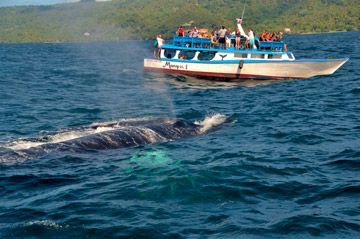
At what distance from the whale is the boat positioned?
65.4ft

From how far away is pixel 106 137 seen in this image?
18516mm

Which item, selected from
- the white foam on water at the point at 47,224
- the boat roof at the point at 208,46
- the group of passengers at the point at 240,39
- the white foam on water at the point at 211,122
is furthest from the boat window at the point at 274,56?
the white foam on water at the point at 47,224

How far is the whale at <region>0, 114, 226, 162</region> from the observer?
17250mm

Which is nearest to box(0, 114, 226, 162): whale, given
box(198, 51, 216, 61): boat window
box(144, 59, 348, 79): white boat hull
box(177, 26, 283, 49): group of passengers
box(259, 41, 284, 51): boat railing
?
box(144, 59, 348, 79): white boat hull

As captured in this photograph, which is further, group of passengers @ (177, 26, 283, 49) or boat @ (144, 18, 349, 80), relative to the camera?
group of passengers @ (177, 26, 283, 49)

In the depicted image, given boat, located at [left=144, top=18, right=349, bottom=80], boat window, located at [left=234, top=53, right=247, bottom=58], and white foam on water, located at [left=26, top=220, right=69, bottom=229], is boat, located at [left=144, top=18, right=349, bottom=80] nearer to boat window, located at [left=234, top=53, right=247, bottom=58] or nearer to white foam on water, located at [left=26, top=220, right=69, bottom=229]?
boat window, located at [left=234, top=53, right=247, bottom=58]

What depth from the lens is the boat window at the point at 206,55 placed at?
44156 millimetres

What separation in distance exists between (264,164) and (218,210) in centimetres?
440

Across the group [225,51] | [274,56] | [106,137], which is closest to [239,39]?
[225,51]

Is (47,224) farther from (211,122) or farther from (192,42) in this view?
(192,42)

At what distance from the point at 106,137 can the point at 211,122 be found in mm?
6104

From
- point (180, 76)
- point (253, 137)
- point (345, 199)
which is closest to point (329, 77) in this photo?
point (180, 76)

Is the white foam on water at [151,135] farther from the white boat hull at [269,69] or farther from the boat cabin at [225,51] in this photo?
the boat cabin at [225,51]

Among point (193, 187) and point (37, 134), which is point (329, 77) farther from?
point (193, 187)
